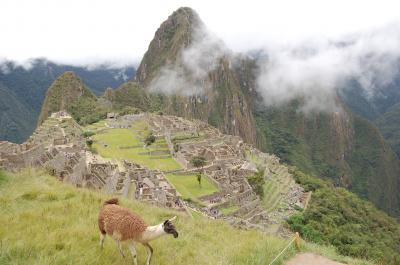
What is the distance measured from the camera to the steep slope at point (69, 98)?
8406 cm

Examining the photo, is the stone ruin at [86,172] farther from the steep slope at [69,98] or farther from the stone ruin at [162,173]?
the steep slope at [69,98]

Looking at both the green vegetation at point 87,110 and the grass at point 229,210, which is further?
the green vegetation at point 87,110

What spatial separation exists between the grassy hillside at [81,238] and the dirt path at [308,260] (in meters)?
0.17

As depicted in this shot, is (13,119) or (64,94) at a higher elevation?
(64,94)

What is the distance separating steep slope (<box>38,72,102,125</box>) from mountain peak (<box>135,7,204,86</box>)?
207 feet

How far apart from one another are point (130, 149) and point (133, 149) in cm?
34

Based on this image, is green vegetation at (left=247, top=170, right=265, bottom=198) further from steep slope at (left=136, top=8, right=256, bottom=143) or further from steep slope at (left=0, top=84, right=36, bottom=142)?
steep slope at (left=136, top=8, right=256, bottom=143)

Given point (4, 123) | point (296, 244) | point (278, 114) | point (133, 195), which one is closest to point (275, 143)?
point (278, 114)

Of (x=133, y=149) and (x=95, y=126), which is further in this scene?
(x=95, y=126)

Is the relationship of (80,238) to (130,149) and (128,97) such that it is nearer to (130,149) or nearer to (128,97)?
(130,149)

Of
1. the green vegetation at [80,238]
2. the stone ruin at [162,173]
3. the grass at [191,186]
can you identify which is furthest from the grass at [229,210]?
the green vegetation at [80,238]

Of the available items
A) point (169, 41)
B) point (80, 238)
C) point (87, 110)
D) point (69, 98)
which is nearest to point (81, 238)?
point (80, 238)

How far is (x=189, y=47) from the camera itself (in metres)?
158

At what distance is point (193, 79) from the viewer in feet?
Answer: 507
